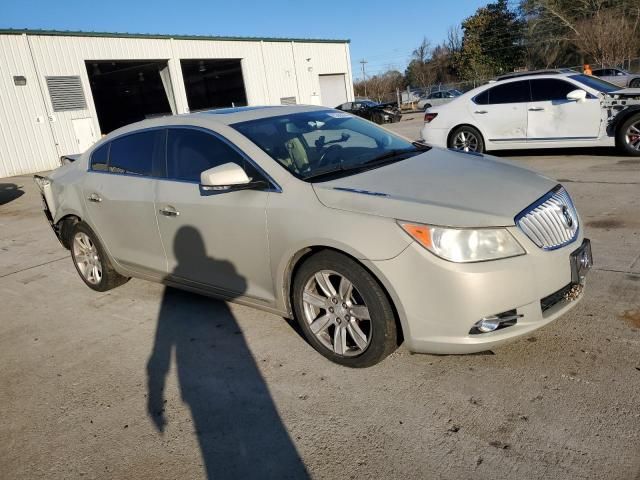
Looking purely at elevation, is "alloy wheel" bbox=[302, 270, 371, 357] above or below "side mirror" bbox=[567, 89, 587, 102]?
below

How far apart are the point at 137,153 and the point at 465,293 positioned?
308 cm

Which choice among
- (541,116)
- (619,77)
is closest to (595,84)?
(541,116)

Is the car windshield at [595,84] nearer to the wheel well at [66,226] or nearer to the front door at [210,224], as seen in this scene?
the front door at [210,224]

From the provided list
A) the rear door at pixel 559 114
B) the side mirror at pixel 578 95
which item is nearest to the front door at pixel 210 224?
the side mirror at pixel 578 95

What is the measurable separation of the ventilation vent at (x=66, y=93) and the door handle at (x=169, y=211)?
20.2 m

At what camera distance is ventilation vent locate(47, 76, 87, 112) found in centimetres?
2113

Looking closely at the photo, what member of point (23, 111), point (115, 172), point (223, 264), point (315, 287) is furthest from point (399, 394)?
point (23, 111)

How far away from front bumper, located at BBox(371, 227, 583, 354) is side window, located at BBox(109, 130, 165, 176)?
7.52ft

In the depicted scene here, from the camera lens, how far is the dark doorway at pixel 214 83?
31469 millimetres

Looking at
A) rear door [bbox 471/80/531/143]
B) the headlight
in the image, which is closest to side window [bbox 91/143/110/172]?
the headlight

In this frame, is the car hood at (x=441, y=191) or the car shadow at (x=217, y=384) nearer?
the car shadow at (x=217, y=384)

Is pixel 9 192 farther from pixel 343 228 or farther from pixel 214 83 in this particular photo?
pixel 214 83

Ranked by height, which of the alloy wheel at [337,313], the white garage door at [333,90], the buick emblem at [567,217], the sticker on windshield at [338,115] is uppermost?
the white garage door at [333,90]

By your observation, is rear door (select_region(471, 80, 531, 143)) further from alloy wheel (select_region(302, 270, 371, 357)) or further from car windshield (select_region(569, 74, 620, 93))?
alloy wheel (select_region(302, 270, 371, 357))
